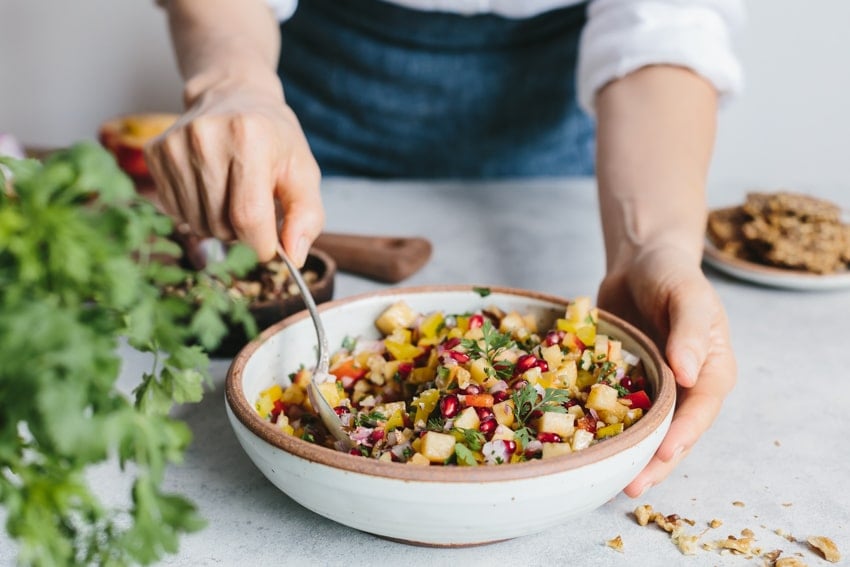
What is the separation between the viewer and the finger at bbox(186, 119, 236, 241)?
123cm

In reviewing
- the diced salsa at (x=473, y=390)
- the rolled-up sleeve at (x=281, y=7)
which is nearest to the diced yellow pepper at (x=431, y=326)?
the diced salsa at (x=473, y=390)

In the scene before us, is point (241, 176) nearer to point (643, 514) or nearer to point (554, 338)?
point (554, 338)

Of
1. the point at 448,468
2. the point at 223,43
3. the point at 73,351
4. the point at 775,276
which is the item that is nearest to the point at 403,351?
the point at 448,468

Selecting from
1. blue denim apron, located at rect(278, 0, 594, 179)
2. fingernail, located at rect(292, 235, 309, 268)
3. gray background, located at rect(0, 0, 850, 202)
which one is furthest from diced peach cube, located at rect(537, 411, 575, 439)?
gray background, located at rect(0, 0, 850, 202)

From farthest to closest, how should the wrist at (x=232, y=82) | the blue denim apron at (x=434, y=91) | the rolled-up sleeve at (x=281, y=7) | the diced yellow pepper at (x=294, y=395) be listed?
1. the blue denim apron at (x=434, y=91)
2. the rolled-up sleeve at (x=281, y=7)
3. the wrist at (x=232, y=82)
4. the diced yellow pepper at (x=294, y=395)

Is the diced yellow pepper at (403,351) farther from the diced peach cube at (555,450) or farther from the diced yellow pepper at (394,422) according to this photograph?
the diced peach cube at (555,450)

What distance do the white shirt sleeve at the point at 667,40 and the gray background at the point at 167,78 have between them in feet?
5.87

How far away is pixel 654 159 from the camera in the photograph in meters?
1.62

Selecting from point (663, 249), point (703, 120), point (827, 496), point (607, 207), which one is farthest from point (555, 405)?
point (703, 120)

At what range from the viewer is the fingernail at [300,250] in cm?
123

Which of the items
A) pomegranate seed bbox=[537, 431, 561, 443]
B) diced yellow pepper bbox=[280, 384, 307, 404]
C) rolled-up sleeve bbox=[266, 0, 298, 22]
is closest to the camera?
pomegranate seed bbox=[537, 431, 561, 443]

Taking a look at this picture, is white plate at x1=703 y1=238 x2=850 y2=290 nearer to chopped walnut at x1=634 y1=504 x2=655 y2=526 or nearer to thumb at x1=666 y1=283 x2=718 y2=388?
thumb at x1=666 y1=283 x2=718 y2=388

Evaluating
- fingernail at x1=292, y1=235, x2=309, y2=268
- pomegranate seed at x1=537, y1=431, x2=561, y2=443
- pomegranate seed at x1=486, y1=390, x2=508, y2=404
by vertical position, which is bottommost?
pomegranate seed at x1=486, y1=390, x2=508, y2=404

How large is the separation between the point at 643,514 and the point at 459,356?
0.98ft
